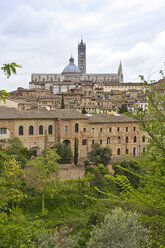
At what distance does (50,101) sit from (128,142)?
32737 mm

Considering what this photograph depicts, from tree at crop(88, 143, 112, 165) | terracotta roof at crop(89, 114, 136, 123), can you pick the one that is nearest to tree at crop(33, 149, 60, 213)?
tree at crop(88, 143, 112, 165)

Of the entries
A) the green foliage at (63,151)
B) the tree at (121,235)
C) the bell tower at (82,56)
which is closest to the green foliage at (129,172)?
the green foliage at (63,151)

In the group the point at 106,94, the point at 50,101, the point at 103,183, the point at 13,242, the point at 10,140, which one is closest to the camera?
the point at 13,242

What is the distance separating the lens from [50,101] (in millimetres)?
62375

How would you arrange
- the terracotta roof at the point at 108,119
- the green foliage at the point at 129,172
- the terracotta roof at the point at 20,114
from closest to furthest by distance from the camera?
the green foliage at the point at 129,172 < the terracotta roof at the point at 20,114 < the terracotta roof at the point at 108,119

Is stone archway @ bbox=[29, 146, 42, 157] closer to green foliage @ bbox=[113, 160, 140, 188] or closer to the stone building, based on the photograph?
the stone building

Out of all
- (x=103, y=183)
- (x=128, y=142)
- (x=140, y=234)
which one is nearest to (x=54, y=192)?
(x=103, y=183)

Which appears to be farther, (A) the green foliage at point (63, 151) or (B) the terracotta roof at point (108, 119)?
(B) the terracotta roof at point (108, 119)

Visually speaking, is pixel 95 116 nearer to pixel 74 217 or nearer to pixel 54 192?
pixel 54 192

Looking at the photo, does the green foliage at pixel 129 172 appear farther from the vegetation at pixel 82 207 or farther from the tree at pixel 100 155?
the tree at pixel 100 155

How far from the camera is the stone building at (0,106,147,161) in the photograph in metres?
29.0

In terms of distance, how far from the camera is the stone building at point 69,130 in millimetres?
28956

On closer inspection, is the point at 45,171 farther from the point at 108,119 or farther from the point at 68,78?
the point at 68,78

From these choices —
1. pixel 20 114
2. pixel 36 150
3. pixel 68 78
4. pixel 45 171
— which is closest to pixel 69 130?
pixel 36 150
